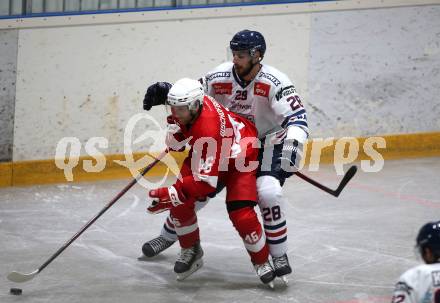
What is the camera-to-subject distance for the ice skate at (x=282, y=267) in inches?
178

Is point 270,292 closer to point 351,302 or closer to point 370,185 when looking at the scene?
point 351,302

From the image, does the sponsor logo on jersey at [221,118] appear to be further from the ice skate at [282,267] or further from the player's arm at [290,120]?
the ice skate at [282,267]

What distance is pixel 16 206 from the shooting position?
6352 millimetres

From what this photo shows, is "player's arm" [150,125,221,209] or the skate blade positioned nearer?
"player's arm" [150,125,221,209]

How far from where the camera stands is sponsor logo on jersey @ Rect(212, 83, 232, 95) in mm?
4863

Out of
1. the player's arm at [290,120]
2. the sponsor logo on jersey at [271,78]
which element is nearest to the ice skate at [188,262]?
the player's arm at [290,120]

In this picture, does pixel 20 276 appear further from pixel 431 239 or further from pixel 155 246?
pixel 431 239

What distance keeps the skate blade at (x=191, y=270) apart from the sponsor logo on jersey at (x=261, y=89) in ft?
3.35

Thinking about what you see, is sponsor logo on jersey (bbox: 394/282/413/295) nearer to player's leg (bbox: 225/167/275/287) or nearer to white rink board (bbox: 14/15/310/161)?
player's leg (bbox: 225/167/275/287)

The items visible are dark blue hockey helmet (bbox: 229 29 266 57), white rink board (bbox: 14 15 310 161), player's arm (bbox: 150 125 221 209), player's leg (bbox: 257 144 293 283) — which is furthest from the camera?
white rink board (bbox: 14 15 310 161)

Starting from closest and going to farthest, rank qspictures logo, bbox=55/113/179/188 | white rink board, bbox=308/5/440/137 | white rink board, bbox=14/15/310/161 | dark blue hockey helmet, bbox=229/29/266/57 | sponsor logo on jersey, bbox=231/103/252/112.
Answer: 1. dark blue hockey helmet, bbox=229/29/266/57
2. sponsor logo on jersey, bbox=231/103/252/112
3. white rink board, bbox=14/15/310/161
4. qspictures logo, bbox=55/113/179/188
5. white rink board, bbox=308/5/440/137

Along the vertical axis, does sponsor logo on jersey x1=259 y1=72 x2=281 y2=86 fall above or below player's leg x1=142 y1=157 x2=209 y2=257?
above

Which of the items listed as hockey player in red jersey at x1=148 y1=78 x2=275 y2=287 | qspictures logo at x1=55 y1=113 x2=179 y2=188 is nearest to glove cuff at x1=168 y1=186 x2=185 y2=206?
hockey player in red jersey at x1=148 y1=78 x2=275 y2=287

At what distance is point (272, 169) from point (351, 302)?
0.85 metres
